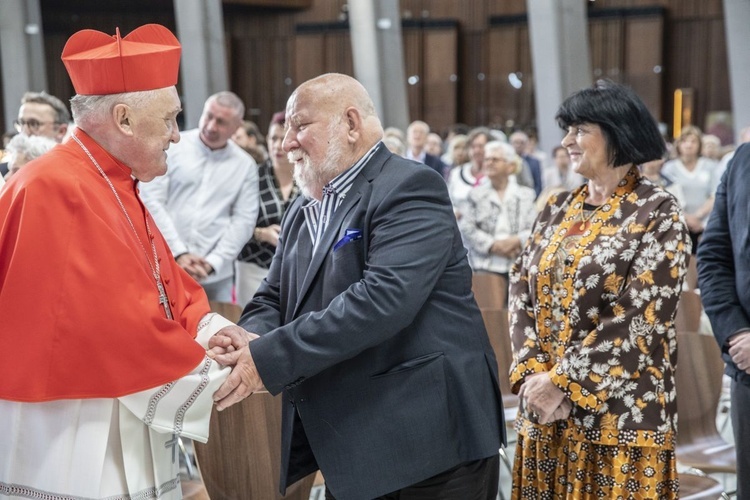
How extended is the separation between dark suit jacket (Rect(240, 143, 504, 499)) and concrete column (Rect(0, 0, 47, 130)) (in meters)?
13.2

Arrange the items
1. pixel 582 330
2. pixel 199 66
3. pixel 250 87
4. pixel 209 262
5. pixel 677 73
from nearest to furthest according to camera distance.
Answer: pixel 582 330 → pixel 209 262 → pixel 199 66 → pixel 677 73 → pixel 250 87

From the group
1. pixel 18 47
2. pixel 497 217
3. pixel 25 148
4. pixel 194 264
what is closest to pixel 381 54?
pixel 18 47

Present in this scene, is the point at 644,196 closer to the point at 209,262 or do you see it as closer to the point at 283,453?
the point at 283,453

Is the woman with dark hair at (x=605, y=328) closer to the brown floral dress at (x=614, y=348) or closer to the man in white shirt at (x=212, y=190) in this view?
the brown floral dress at (x=614, y=348)

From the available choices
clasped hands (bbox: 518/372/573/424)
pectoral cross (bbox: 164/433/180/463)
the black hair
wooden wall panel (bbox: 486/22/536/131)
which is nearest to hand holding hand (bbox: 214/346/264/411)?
pectoral cross (bbox: 164/433/180/463)

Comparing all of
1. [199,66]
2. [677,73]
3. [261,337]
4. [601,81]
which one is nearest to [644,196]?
[601,81]

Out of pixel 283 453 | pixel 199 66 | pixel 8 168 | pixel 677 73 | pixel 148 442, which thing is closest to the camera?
pixel 148 442

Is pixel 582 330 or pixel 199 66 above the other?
pixel 199 66

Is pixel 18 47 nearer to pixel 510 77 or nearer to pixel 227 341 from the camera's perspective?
pixel 510 77

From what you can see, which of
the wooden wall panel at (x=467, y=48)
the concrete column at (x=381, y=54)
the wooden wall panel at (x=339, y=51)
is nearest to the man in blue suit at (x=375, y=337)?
the concrete column at (x=381, y=54)

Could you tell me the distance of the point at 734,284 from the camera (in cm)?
302

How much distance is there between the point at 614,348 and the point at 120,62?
158 centimetres

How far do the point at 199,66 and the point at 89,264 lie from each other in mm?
11505

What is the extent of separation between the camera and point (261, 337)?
229 cm
